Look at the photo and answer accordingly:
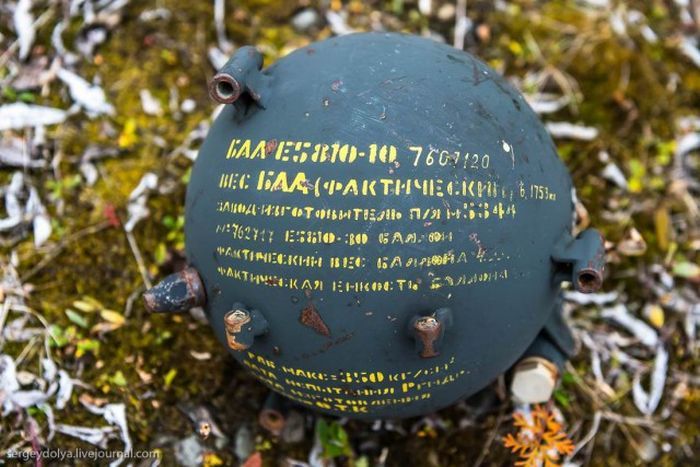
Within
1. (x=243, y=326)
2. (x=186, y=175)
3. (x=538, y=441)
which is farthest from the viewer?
(x=186, y=175)

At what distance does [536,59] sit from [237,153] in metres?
2.45

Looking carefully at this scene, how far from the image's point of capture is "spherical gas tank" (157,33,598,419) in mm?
1999

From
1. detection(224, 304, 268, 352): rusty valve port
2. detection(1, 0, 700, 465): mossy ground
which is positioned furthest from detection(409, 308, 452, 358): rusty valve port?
detection(1, 0, 700, 465): mossy ground

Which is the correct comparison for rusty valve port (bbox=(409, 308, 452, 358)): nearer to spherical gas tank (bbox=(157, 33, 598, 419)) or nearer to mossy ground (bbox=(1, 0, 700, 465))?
spherical gas tank (bbox=(157, 33, 598, 419))

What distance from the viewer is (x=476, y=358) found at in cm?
223

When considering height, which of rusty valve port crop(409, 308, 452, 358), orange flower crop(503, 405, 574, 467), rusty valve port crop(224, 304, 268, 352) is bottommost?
orange flower crop(503, 405, 574, 467)

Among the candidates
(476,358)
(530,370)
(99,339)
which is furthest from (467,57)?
(99,339)

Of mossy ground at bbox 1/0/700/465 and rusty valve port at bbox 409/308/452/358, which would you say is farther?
mossy ground at bbox 1/0/700/465

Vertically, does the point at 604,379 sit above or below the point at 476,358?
below

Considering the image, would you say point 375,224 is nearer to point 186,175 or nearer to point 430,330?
point 430,330

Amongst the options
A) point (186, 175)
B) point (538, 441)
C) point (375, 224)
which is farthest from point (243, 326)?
point (186, 175)

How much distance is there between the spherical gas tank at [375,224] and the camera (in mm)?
1999

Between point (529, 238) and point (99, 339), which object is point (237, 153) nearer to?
point (529, 238)

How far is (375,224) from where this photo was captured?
6.48 ft
